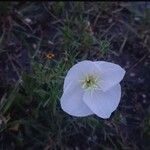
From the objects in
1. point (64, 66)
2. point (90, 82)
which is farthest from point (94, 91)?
point (64, 66)

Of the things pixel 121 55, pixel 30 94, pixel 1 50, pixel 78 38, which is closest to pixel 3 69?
pixel 1 50

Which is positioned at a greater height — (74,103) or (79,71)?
(79,71)

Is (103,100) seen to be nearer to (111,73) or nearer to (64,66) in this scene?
(111,73)

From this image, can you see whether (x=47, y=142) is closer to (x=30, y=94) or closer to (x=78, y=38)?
(x=30, y=94)

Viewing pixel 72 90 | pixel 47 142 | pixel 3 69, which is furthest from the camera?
pixel 3 69

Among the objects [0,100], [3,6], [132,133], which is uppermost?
[3,6]

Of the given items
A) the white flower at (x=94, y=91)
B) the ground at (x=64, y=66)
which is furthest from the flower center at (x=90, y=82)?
the ground at (x=64, y=66)
